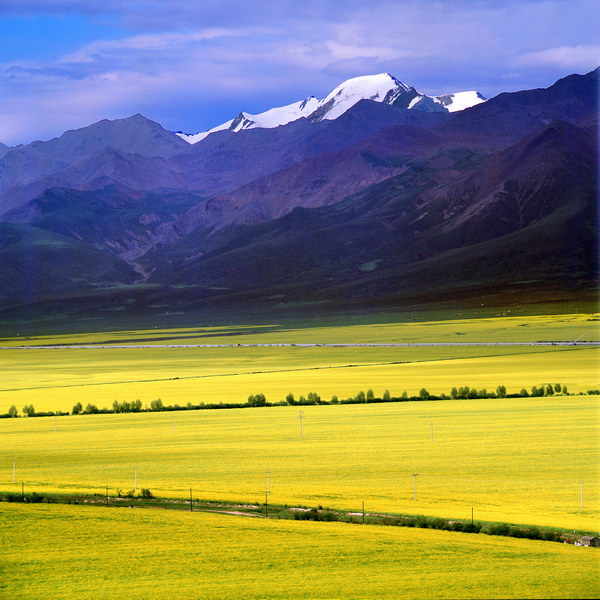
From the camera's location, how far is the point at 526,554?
29609 millimetres

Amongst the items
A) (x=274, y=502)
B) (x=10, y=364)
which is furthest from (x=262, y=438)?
(x=10, y=364)

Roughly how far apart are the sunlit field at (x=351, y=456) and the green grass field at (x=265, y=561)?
3.70m

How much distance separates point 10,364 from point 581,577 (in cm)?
11520

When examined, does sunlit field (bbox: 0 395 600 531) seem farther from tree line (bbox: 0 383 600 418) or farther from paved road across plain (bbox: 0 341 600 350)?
paved road across plain (bbox: 0 341 600 350)

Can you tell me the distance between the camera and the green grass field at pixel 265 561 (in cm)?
2669

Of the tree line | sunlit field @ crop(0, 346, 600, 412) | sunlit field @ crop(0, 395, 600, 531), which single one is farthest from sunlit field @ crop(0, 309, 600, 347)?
sunlit field @ crop(0, 395, 600, 531)

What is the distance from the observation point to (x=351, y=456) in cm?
4753

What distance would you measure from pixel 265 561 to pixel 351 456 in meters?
18.2

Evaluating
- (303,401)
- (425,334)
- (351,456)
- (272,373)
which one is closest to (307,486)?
(351,456)

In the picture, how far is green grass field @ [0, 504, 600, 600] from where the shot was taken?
2669 cm

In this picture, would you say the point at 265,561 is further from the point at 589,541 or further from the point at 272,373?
the point at 272,373

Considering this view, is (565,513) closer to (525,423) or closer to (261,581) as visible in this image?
(261,581)

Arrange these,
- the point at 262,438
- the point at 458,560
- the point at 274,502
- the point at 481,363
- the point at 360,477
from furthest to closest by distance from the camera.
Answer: the point at 481,363, the point at 262,438, the point at 360,477, the point at 274,502, the point at 458,560

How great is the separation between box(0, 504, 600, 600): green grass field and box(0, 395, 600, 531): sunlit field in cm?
370
